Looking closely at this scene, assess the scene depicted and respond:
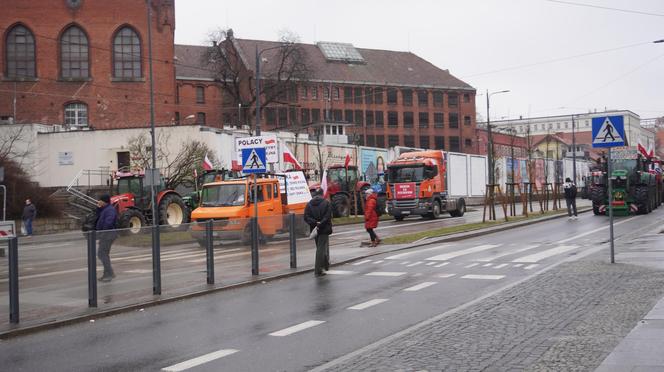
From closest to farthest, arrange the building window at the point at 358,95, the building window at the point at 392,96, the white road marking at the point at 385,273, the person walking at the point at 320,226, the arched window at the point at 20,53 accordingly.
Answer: the white road marking at the point at 385,273 → the person walking at the point at 320,226 → the arched window at the point at 20,53 → the building window at the point at 358,95 → the building window at the point at 392,96

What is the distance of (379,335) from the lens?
27.3ft

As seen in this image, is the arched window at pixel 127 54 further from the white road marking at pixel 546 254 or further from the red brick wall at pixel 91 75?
the white road marking at pixel 546 254

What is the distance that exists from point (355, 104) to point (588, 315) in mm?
89504

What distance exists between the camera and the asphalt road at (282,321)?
7.41 meters

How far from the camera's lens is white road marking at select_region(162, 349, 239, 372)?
698cm

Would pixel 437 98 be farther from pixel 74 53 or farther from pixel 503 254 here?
pixel 503 254

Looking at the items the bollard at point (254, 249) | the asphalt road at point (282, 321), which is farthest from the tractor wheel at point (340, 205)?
the bollard at point (254, 249)

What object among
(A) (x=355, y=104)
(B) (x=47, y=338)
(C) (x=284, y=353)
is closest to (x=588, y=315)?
(C) (x=284, y=353)

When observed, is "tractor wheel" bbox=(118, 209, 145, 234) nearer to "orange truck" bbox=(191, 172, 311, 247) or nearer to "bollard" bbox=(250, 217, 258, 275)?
"orange truck" bbox=(191, 172, 311, 247)

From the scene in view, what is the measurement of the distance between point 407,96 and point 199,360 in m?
95.5

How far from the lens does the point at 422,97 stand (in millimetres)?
101812

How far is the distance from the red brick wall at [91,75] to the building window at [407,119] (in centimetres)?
4721

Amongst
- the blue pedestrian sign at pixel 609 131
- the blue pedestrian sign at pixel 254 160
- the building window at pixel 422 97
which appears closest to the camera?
the blue pedestrian sign at pixel 609 131

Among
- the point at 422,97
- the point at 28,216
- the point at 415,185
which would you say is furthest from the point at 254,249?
the point at 422,97
